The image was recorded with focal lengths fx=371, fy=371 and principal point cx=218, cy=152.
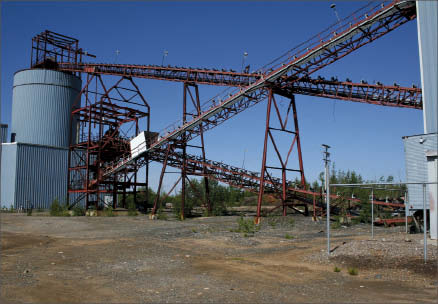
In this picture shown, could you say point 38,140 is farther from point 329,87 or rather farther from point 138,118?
point 329,87

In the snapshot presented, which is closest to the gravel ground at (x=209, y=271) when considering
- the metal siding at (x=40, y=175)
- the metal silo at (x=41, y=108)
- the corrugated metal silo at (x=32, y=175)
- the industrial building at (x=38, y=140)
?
the corrugated metal silo at (x=32, y=175)

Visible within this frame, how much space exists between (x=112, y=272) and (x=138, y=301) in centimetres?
283

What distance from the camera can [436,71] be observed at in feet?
50.4

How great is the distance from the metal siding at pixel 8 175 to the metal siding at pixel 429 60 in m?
35.2

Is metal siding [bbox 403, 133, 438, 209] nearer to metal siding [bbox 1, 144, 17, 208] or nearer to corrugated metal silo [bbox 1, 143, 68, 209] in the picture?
corrugated metal silo [bbox 1, 143, 68, 209]

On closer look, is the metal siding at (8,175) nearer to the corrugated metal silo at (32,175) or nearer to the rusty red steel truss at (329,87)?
the corrugated metal silo at (32,175)

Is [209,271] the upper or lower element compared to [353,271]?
lower

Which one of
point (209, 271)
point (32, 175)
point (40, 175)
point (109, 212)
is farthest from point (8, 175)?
point (209, 271)

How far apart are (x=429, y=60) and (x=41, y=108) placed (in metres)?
39.4

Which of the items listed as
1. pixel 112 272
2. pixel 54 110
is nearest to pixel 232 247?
pixel 112 272

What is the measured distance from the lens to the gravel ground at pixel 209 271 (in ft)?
24.4

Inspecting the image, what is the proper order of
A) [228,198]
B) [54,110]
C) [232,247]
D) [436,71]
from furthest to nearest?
[228,198] → [54,110] → [436,71] → [232,247]

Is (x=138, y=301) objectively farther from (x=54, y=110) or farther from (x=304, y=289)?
(x=54, y=110)

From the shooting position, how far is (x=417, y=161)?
15.1 metres
